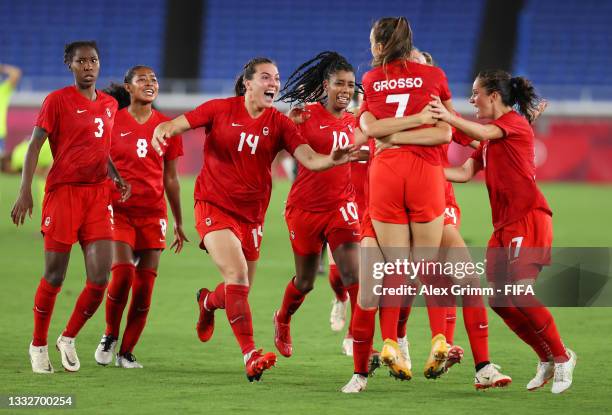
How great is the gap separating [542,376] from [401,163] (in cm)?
159

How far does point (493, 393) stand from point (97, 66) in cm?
339

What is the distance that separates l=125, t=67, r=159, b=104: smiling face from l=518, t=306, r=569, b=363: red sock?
3054 millimetres

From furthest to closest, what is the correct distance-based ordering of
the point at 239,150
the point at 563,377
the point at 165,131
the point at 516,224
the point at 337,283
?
the point at 337,283
the point at 239,150
the point at 165,131
the point at 516,224
the point at 563,377

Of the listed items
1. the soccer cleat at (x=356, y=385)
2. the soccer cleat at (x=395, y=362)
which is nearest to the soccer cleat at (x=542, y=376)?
the soccer cleat at (x=395, y=362)

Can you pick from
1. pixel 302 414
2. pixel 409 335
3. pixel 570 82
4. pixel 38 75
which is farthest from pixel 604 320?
pixel 38 75

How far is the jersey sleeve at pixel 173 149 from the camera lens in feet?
26.1

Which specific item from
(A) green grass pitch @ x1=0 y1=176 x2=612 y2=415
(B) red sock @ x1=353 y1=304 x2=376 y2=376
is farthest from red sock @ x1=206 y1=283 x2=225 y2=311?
(B) red sock @ x1=353 y1=304 x2=376 y2=376

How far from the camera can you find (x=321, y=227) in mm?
8125

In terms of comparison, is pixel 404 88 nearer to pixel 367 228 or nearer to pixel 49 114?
pixel 367 228

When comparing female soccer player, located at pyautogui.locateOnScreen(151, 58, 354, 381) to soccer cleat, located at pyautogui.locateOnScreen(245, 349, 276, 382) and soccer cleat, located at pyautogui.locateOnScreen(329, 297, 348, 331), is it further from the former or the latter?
soccer cleat, located at pyautogui.locateOnScreen(329, 297, 348, 331)

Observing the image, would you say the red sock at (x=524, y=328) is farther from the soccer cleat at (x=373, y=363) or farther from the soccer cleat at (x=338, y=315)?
the soccer cleat at (x=338, y=315)

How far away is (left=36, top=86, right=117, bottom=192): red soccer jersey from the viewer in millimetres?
7328

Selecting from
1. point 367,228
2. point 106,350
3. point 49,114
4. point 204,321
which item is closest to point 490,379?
point 367,228

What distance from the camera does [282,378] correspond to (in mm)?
7176
